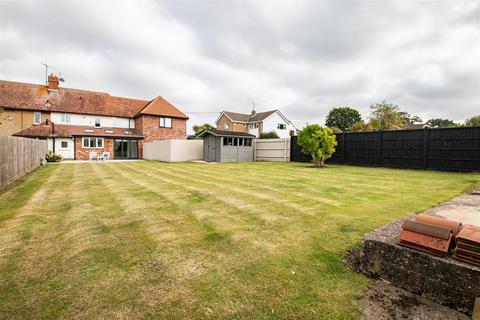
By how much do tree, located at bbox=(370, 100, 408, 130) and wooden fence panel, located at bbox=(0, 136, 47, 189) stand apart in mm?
36151

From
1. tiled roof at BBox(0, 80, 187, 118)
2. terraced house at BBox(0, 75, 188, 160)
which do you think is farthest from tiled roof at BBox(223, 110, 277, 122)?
tiled roof at BBox(0, 80, 187, 118)

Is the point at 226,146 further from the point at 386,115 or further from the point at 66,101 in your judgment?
the point at 386,115

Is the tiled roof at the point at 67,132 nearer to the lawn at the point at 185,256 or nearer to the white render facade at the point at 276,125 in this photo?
the white render facade at the point at 276,125

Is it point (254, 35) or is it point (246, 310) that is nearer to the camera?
point (246, 310)

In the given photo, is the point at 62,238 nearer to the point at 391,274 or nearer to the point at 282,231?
the point at 282,231

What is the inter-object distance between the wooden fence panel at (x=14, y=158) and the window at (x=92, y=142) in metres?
13.9

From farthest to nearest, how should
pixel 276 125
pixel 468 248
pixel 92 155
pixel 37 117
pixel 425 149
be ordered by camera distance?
pixel 276 125 → pixel 37 117 → pixel 92 155 → pixel 425 149 → pixel 468 248

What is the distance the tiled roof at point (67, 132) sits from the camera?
2356 centimetres

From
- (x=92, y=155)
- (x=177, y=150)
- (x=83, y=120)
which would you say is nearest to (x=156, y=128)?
(x=92, y=155)

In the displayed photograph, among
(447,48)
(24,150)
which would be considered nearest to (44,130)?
(24,150)

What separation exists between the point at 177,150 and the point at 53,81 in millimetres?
18706

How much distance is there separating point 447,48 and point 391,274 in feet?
56.5

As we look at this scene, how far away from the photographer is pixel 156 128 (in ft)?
96.1

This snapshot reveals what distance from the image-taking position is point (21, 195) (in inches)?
259
